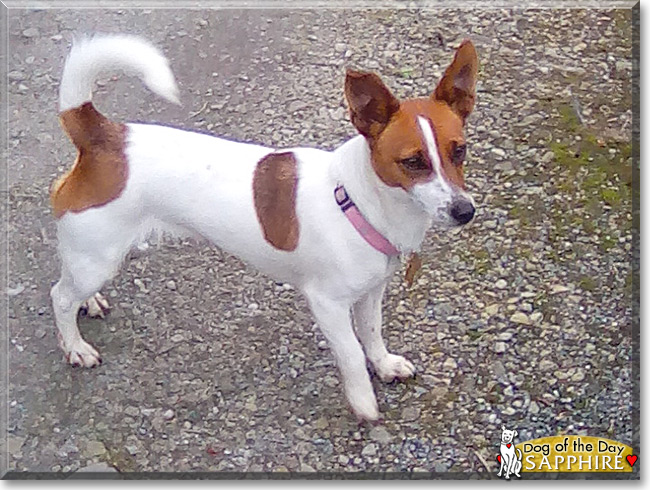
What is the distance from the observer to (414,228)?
10.1 feet

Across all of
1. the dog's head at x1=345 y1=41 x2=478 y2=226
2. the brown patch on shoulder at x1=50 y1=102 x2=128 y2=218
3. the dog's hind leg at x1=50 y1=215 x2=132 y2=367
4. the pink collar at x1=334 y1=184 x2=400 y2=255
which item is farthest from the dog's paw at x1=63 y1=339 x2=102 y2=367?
the dog's head at x1=345 y1=41 x2=478 y2=226

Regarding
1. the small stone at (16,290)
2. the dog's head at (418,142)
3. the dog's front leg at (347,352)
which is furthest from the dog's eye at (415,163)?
the small stone at (16,290)

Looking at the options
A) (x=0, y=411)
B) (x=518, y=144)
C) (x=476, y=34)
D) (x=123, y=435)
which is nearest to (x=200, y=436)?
(x=123, y=435)

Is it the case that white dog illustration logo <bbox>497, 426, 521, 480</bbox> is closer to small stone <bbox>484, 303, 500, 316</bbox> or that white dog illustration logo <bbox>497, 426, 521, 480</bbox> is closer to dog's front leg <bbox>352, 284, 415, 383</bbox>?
dog's front leg <bbox>352, 284, 415, 383</bbox>

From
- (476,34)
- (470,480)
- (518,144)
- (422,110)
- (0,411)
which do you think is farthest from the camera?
(476,34)

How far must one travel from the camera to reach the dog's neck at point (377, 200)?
9.70 ft

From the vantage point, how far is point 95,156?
3193mm

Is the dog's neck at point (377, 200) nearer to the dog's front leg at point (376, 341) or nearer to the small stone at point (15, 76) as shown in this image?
the dog's front leg at point (376, 341)

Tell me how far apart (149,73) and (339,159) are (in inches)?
26.3

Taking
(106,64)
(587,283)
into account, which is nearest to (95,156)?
(106,64)

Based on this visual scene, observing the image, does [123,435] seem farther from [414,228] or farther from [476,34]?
[476,34]

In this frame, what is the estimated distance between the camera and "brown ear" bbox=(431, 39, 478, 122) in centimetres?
290

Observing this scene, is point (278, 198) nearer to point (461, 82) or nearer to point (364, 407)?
point (461, 82)

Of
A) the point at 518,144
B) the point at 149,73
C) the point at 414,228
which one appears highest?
the point at 149,73
